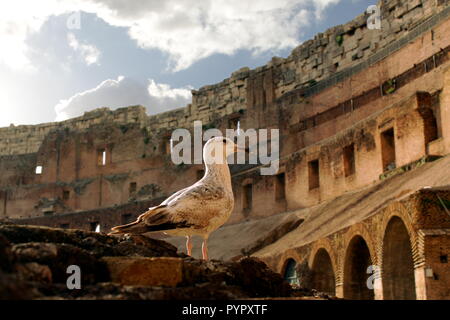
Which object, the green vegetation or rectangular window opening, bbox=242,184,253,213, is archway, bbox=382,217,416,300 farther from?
the green vegetation

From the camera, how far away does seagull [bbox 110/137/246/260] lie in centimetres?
552

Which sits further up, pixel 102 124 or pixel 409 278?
pixel 102 124

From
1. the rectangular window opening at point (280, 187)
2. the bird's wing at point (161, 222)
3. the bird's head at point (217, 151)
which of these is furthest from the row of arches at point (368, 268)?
the bird's wing at point (161, 222)

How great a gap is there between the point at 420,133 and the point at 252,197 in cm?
1106

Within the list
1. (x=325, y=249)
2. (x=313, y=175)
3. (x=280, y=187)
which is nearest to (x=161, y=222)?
(x=325, y=249)

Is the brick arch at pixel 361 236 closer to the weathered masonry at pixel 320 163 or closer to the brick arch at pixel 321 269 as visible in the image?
the weathered masonry at pixel 320 163

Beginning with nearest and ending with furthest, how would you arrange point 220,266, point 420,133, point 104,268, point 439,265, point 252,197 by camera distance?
Result: point 104,268
point 220,266
point 439,265
point 420,133
point 252,197

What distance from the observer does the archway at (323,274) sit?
740 inches

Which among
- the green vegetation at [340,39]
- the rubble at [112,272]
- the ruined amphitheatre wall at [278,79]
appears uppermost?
the green vegetation at [340,39]

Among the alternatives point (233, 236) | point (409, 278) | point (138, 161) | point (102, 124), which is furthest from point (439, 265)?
point (102, 124)

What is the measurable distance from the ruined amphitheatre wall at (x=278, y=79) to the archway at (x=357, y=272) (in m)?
12.7

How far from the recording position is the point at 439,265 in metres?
12.4

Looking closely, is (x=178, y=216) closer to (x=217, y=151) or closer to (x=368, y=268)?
(x=217, y=151)
